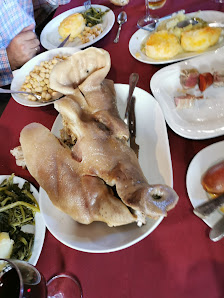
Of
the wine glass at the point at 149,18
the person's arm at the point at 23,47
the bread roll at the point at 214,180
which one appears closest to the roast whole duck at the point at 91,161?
the bread roll at the point at 214,180

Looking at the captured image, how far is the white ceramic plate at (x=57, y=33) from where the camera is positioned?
1.60m

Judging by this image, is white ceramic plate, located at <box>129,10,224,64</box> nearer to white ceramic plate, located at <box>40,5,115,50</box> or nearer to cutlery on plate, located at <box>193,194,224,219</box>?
white ceramic plate, located at <box>40,5,115,50</box>

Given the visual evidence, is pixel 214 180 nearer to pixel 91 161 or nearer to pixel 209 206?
pixel 209 206

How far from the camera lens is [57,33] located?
1.79 metres

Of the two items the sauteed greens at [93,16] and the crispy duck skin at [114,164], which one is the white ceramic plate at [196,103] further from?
the sauteed greens at [93,16]

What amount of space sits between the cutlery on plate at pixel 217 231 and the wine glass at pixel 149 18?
3.95ft

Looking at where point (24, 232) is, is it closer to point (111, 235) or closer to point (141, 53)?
point (111, 235)

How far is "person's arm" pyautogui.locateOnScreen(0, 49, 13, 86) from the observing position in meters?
1.77

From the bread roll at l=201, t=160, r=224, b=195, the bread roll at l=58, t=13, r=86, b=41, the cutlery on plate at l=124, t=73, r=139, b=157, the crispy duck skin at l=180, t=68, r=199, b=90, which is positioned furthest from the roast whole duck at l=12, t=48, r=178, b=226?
the bread roll at l=58, t=13, r=86, b=41

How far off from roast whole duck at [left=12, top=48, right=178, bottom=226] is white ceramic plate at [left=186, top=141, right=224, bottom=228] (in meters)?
0.24

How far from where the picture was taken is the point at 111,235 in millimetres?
768

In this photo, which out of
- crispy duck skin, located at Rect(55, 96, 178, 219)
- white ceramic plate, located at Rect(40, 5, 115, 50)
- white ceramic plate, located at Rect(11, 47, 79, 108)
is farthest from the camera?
white ceramic plate, located at Rect(40, 5, 115, 50)

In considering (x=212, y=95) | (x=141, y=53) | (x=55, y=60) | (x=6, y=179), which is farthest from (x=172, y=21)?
(x=6, y=179)

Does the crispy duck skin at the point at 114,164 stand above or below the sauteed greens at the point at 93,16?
below
